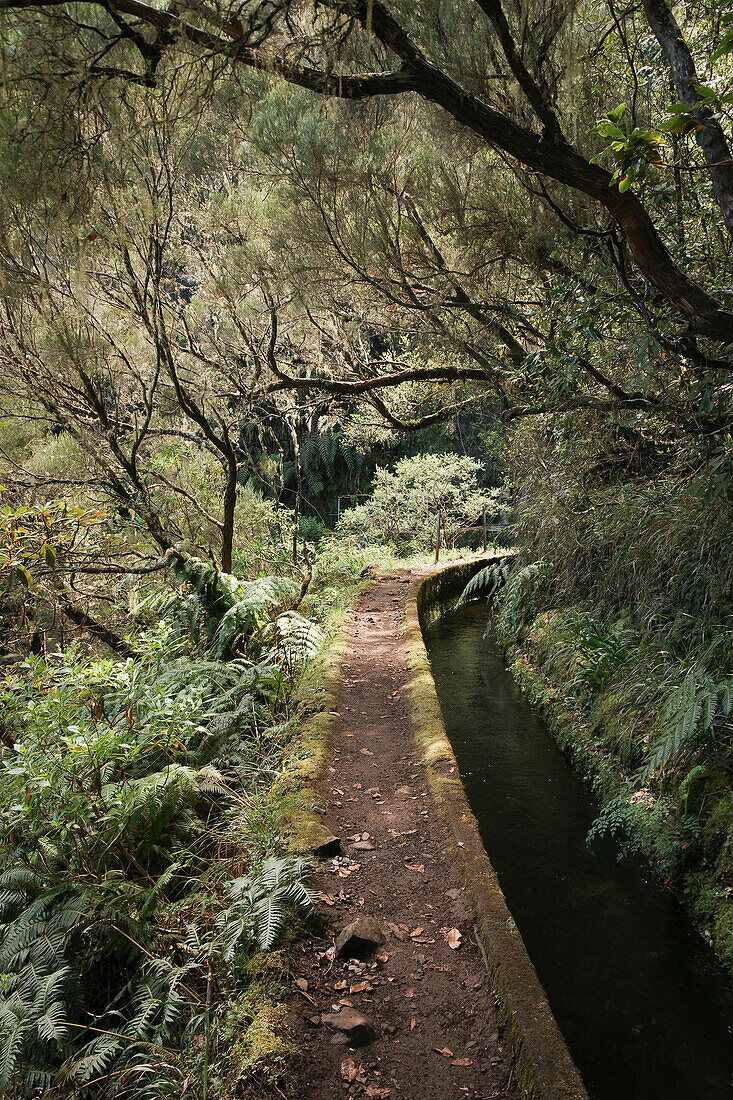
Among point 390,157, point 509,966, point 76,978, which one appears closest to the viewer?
point 509,966

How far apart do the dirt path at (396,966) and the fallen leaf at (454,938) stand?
17mm

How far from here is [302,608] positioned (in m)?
8.82

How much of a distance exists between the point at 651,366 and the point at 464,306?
3.45 meters

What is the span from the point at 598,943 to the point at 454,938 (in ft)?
3.99

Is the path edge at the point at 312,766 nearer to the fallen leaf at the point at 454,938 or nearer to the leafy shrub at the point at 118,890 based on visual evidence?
the leafy shrub at the point at 118,890

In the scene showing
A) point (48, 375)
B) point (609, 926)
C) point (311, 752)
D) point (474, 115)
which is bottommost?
point (609, 926)

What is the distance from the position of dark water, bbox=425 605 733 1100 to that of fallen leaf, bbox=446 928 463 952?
75cm

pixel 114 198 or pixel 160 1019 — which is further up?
pixel 114 198

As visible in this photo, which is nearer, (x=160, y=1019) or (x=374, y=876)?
(x=160, y=1019)

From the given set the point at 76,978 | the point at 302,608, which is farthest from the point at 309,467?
the point at 76,978

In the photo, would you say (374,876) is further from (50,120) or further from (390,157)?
(390,157)

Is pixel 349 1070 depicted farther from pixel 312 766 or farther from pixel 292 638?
pixel 292 638

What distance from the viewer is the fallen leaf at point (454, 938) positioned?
2.88 meters

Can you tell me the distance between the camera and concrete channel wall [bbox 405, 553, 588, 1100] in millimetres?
2133
